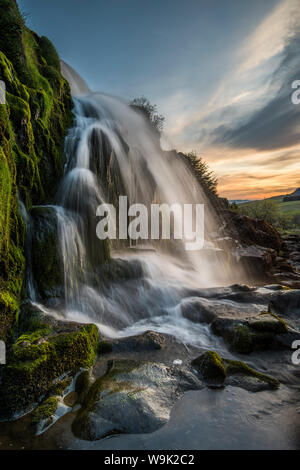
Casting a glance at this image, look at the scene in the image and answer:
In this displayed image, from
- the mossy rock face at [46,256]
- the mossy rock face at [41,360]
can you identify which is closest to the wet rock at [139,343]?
the mossy rock face at [41,360]

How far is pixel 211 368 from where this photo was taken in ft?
13.1

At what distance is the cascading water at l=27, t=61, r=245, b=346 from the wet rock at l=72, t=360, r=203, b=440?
5.59 ft

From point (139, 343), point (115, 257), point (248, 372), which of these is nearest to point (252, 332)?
point (248, 372)

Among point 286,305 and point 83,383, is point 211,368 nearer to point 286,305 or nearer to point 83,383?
point 83,383

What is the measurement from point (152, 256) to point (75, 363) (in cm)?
766

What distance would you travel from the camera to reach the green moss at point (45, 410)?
296 cm

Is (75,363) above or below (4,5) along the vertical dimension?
below

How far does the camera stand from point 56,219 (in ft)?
22.7

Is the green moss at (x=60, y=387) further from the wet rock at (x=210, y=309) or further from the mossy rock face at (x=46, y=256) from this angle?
the wet rock at (x=210, y=309)

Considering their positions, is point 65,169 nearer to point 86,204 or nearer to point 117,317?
point 86,204

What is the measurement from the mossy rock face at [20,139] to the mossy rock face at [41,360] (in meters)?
0.96

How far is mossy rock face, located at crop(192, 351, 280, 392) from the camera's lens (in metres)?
3.79
